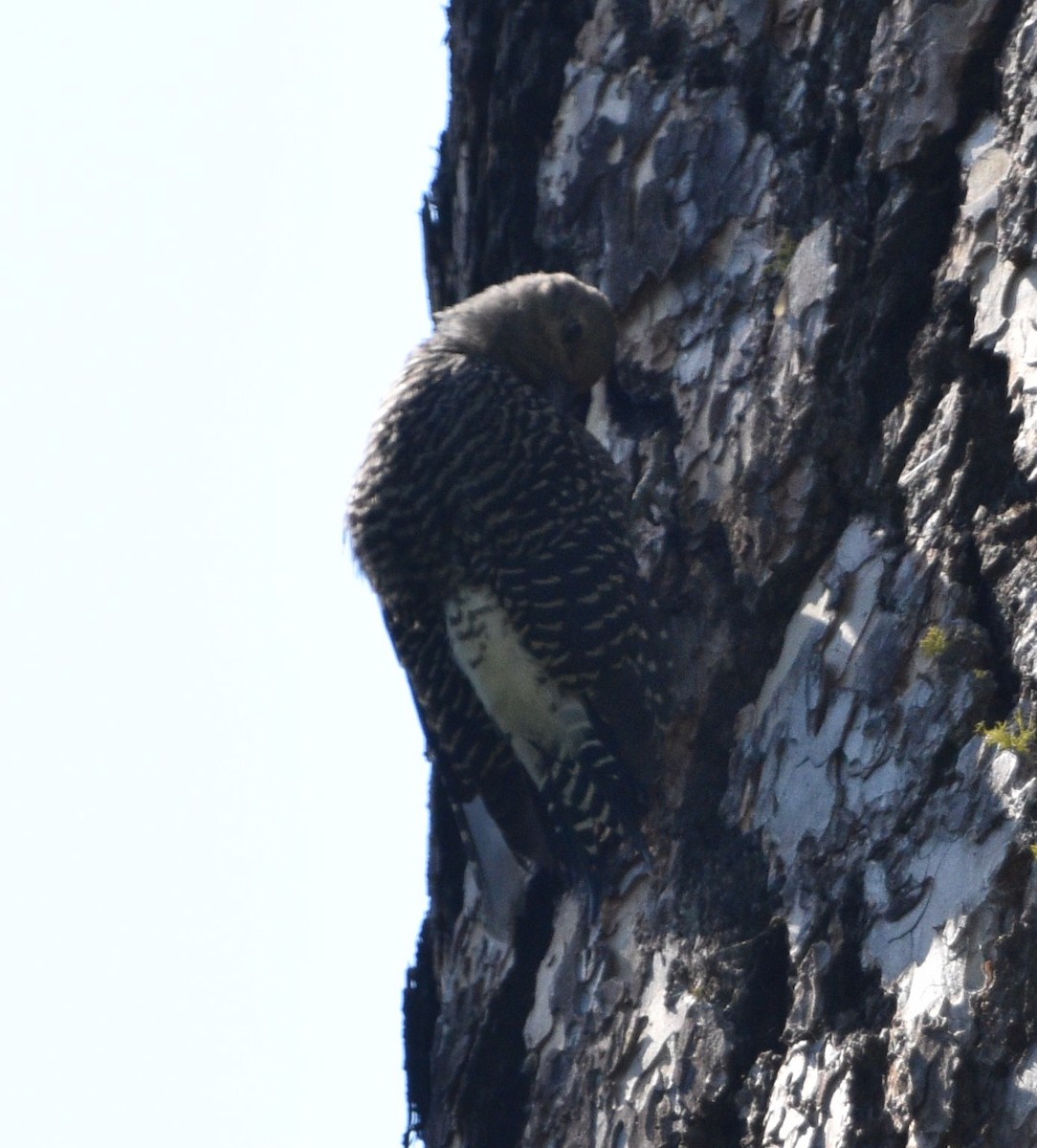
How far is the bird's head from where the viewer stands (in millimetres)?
5266

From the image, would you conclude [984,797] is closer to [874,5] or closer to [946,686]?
[946,686]

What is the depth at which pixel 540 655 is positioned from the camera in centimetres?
481

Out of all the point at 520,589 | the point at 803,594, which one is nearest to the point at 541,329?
the point at 520,589

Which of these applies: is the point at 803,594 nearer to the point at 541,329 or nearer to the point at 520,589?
the point at 520,589

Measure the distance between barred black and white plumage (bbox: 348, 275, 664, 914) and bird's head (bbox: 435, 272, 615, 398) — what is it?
1 cm

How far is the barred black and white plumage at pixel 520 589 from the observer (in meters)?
4.67

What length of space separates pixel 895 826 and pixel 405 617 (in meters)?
2.12

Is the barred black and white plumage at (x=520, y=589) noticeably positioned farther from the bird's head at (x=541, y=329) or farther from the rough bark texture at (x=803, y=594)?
the rough bark texture at (x=803, y=594)

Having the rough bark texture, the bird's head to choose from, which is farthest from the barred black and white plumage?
the rough bark texture

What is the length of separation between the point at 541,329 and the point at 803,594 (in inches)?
74.3

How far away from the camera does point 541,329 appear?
5559 mm

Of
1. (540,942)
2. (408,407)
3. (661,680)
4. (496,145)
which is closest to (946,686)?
(661,680)

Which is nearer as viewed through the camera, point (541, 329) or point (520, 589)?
point (520, 589)

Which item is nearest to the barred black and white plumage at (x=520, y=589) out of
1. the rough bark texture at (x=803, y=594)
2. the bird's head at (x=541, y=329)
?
the bird's head at (x=541, y=329)
